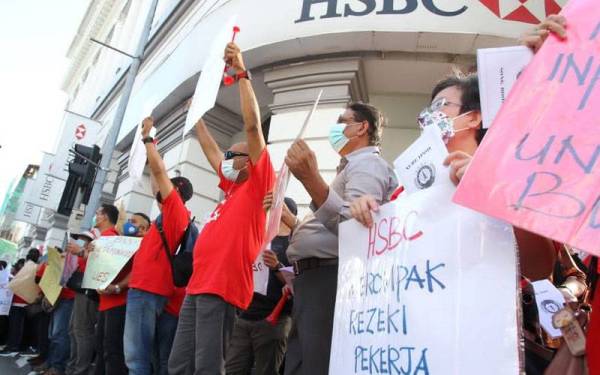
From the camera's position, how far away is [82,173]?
829cm

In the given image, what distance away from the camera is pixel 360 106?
2490 millimetres

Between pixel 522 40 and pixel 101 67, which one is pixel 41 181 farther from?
pixel 522 40

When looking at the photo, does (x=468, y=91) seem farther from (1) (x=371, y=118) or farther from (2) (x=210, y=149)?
(2) (x=210, y=149)

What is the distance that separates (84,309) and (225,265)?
2962mm

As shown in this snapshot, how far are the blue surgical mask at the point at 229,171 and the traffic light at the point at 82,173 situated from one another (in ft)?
19.7

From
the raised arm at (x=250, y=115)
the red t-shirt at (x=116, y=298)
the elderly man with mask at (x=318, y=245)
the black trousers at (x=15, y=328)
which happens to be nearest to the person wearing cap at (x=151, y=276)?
the red t-shirt at (x=116, y=298)

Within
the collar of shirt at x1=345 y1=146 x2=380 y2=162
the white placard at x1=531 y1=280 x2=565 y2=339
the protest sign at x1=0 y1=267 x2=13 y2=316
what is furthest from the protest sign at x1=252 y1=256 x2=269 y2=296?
the protest sign at x1=0 y1=267 x2=13 y2=316

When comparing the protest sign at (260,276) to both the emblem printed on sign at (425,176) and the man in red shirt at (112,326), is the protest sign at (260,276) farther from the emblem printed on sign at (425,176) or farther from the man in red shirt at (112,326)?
the emblem printed on sign at (425,176)

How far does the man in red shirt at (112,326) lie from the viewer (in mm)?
3576

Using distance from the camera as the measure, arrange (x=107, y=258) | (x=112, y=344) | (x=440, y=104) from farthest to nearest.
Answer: (x=107, y=258)
(x=112, y=344)
(x=440, y=104)

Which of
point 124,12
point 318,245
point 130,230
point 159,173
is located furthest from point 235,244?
point 124,12

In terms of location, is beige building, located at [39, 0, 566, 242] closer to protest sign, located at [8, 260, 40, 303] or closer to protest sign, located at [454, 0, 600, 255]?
protest sign, located at [8, 260, 40, 303]

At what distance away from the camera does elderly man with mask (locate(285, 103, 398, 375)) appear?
186 centimetres

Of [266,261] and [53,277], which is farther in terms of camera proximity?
Result: [53,277]
